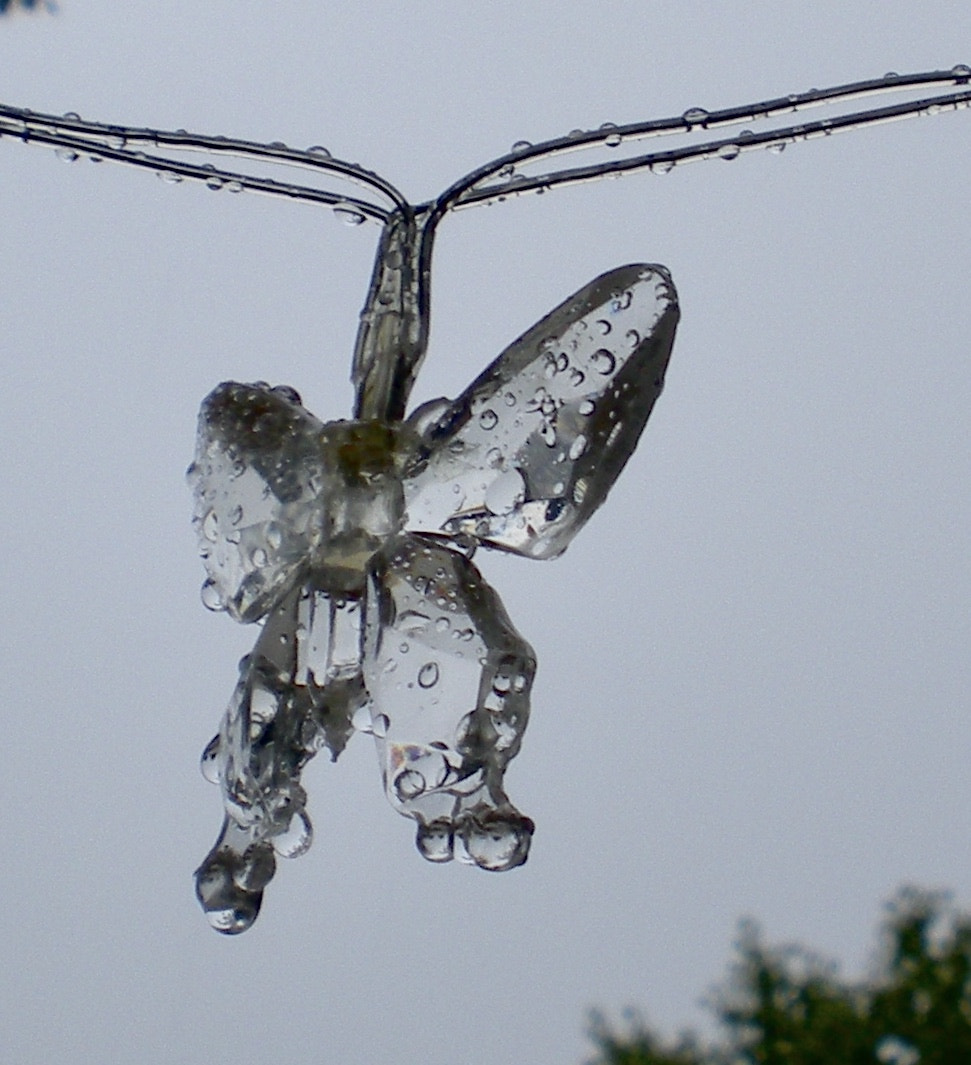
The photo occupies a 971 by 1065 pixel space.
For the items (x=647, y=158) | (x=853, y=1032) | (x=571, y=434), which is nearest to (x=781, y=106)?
(x=647, y=158)

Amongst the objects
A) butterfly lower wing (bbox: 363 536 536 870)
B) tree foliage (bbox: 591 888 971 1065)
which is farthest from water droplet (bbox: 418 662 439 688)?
tree foliage (bbox: 591 888 971 1065)

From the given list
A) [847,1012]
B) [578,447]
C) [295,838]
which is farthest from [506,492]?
[847,1012]

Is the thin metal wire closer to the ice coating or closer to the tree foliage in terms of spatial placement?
the ice coating

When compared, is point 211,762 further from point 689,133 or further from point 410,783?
point 689,133

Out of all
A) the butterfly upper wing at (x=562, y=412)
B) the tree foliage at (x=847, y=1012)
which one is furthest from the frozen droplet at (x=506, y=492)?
the tree foliage at (x=847, y=1012)

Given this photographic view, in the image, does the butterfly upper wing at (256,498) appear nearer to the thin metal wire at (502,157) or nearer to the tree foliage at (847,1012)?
the thin metal wire at (502,157)

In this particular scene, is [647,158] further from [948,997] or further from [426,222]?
[948,997]
